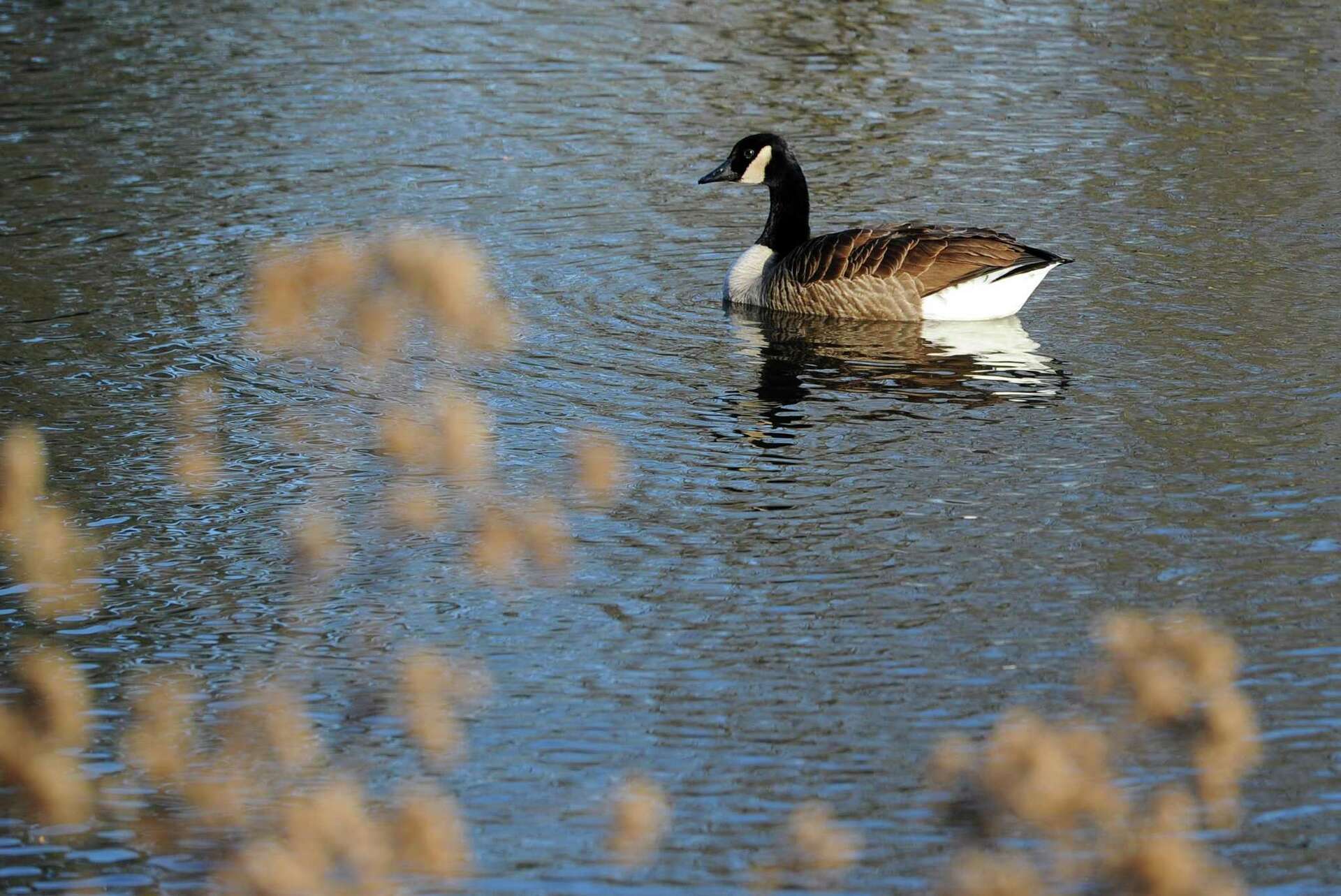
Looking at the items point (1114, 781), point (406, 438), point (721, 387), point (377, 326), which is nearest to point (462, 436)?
point (406, 438)

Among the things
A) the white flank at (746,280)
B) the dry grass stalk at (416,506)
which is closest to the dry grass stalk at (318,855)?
the dry grass stalk at (416,506)

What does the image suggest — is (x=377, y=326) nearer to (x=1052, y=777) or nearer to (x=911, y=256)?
(x=911, y=256)

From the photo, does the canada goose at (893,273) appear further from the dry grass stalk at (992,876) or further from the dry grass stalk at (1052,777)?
the dry grass stalk at (992,876)

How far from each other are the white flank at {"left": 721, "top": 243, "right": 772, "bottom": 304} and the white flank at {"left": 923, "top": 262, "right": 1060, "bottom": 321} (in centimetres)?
133

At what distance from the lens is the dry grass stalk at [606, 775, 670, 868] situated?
641 cm

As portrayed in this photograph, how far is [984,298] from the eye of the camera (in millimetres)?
13359

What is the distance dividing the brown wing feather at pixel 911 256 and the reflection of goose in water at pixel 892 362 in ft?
1.27

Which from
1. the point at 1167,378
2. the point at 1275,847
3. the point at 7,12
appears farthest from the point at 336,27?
the point at 1275,847

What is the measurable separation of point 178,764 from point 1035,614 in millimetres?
3779

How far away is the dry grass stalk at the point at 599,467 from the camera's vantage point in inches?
392

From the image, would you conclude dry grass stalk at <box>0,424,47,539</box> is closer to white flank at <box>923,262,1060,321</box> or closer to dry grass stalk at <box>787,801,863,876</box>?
dry grass stalk at <box>787,801,863,876</box>

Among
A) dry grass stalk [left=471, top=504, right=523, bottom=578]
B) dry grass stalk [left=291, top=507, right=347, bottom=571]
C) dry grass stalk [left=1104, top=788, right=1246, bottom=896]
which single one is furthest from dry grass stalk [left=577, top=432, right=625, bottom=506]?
dry grass stalk [left=1104, top=788, right=1246, bottom=896]

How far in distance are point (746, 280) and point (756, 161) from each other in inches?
50.1

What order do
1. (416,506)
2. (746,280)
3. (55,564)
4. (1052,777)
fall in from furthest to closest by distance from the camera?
(746,280) → (416,506) → (55,564) → (1052,777)
